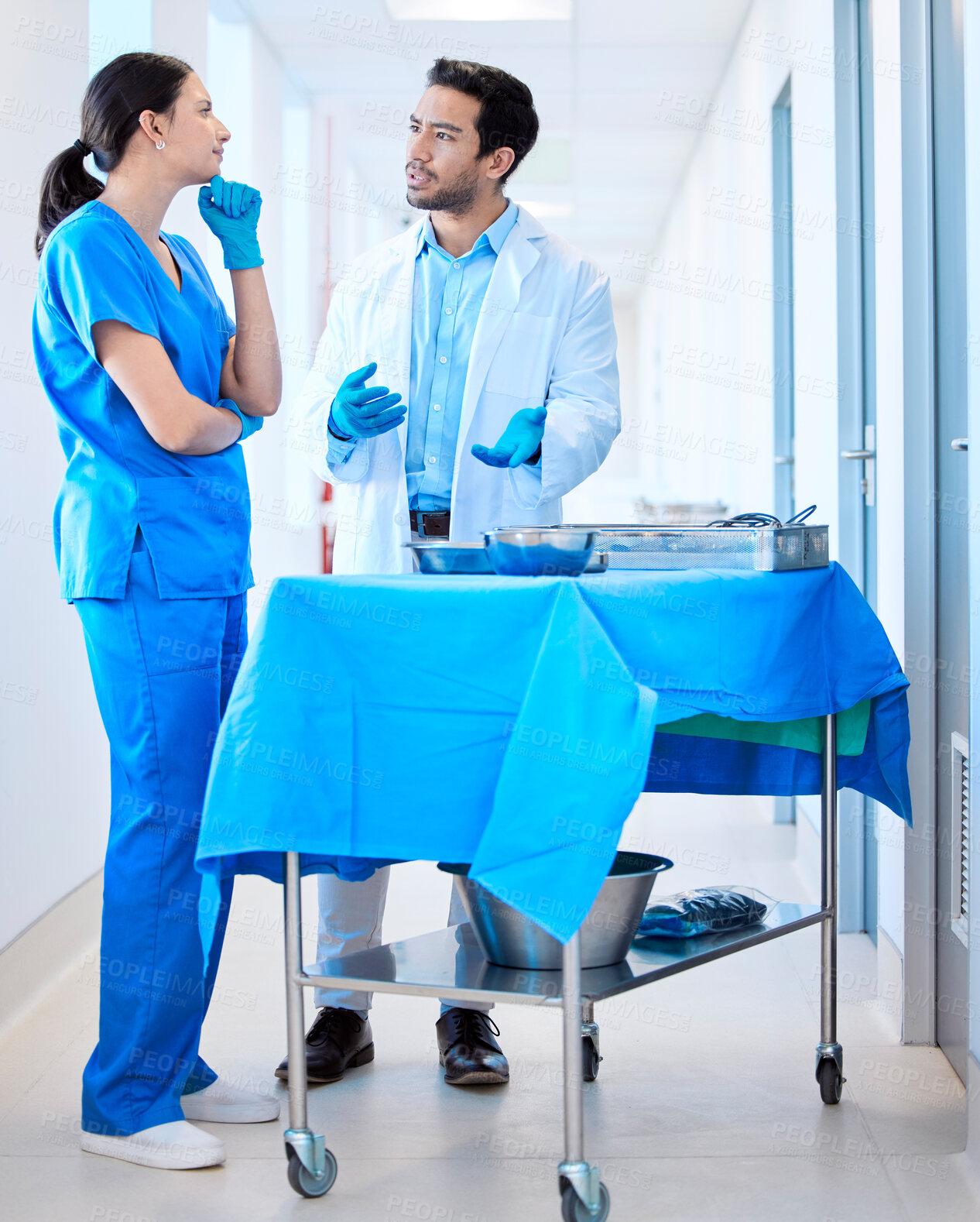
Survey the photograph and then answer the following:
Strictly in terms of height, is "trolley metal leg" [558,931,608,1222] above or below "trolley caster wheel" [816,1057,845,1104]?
above

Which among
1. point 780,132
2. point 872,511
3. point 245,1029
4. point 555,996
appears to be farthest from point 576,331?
point 780,132

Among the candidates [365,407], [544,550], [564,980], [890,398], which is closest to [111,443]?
[365,407]

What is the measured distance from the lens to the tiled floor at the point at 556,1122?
1.54 metres

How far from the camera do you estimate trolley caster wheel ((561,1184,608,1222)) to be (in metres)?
1.38

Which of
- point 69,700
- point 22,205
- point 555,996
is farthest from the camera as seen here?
point 69,700

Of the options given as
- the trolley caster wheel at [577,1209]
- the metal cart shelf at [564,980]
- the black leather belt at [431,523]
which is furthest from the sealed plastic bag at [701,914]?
the black leather belt at [431,523]

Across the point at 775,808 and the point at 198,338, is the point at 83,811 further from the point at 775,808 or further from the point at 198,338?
the point at 775,808

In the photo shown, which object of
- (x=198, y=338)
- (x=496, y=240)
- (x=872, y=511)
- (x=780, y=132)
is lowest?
(x=872, y=511)

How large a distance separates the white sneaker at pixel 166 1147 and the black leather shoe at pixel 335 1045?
0.76 feet

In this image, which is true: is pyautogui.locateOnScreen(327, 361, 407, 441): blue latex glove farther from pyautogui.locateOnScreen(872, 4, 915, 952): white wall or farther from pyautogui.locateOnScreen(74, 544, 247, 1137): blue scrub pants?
pyautogui.locateOnScreen(872, 4, 915, 952): white wall

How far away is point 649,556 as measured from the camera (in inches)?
63.1

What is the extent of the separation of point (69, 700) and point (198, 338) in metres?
1.04

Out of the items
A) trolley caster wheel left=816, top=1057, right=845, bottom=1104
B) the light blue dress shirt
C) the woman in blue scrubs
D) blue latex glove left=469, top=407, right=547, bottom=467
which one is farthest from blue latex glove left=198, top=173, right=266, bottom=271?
trolley caster wheel left=816, top=1057, right=845, bottom=1104

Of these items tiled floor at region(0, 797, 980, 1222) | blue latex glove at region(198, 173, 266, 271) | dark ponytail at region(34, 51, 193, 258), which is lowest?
tiled floor at region(0, 797, 980, 1222)
